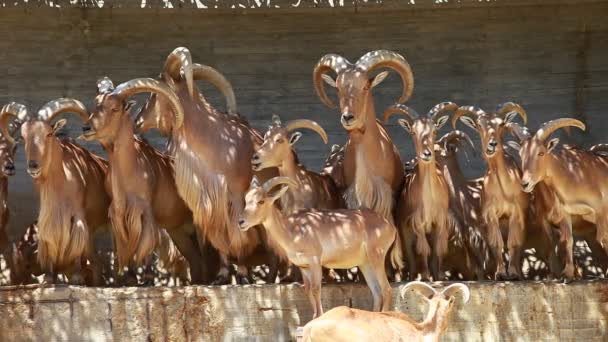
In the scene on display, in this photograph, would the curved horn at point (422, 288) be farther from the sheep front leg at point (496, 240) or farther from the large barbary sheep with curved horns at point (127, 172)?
the large barbary sheep with curved horns at point (127, 172)

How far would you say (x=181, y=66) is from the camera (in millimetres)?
15188

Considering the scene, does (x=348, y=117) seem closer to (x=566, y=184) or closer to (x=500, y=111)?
(x=500, y=111)

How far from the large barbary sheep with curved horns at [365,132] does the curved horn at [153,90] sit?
1.53 metres

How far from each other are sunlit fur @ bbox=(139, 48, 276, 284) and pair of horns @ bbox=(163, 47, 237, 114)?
0.07m

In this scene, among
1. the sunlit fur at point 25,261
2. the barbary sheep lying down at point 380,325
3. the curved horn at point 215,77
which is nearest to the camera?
the barbary sheep lying down at point 380,325

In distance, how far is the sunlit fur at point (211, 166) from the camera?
14805mm

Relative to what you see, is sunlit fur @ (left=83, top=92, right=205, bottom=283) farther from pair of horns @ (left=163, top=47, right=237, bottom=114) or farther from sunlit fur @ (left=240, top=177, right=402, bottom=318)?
sunlit fur @ (left=240, top=177, right=402, bottom=318)

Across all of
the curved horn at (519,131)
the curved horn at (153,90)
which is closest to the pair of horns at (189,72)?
the curved horn at (153,90)

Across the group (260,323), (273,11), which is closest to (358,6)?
(273,11)

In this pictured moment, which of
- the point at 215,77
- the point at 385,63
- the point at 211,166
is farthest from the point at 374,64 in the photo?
the point at 211,166

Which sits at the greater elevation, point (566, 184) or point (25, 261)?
point (566, 184)

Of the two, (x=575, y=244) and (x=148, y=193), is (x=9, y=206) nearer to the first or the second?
(x=148, y=193)

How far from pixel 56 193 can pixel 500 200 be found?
4.44 metres

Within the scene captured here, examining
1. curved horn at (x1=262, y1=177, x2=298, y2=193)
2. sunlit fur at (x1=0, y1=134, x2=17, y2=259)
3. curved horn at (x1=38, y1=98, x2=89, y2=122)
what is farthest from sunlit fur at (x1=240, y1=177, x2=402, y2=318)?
sunlit fur at (x1=0, y1=134, x2=17, y2=259)
